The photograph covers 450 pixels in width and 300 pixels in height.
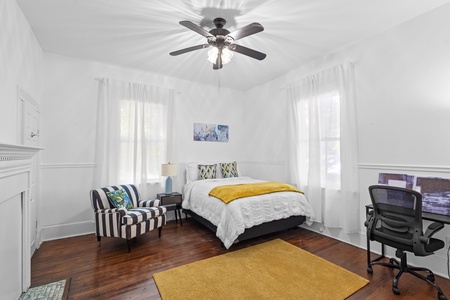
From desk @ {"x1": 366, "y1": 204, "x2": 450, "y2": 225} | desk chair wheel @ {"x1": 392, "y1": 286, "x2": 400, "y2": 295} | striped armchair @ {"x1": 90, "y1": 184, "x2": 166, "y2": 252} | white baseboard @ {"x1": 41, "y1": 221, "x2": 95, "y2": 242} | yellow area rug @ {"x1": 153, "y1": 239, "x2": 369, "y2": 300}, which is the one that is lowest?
yellow area rug @ {"x1": 153, "y1": 239, "x2": 369, "y2": 300}

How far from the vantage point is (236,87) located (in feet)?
17.5

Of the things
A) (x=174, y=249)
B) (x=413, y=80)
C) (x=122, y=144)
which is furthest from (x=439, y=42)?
(x=122, y=144)

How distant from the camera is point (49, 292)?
81.2 inches

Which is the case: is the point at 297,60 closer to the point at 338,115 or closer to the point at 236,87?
the point at 338,115

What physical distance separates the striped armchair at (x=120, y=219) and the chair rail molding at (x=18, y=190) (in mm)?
939

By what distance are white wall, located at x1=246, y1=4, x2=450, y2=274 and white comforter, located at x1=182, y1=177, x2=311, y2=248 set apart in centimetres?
82

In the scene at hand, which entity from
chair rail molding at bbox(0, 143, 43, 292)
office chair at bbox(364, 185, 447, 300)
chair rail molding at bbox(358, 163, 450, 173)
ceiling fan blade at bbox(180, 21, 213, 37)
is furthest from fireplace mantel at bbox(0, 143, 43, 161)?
chair rail molding at bbox(358, 163, 450, 173)

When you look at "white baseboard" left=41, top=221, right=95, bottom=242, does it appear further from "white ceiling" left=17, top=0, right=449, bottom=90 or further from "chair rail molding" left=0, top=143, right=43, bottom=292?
"white ceiling" left=17, top=0, right=449, bottom=90

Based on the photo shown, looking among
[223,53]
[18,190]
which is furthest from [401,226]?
[18,190]

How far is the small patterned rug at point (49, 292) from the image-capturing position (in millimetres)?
1980

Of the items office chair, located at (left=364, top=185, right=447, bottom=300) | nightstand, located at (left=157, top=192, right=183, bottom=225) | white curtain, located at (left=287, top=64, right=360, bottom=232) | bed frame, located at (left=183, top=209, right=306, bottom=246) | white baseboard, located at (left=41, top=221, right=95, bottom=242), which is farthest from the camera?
nightstand, located at (left=157, top=192, right=183, bottom=225)

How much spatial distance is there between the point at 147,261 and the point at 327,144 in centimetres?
321

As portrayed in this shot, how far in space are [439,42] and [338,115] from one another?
1345 mm

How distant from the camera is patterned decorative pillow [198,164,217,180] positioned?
A: 14.9ft
